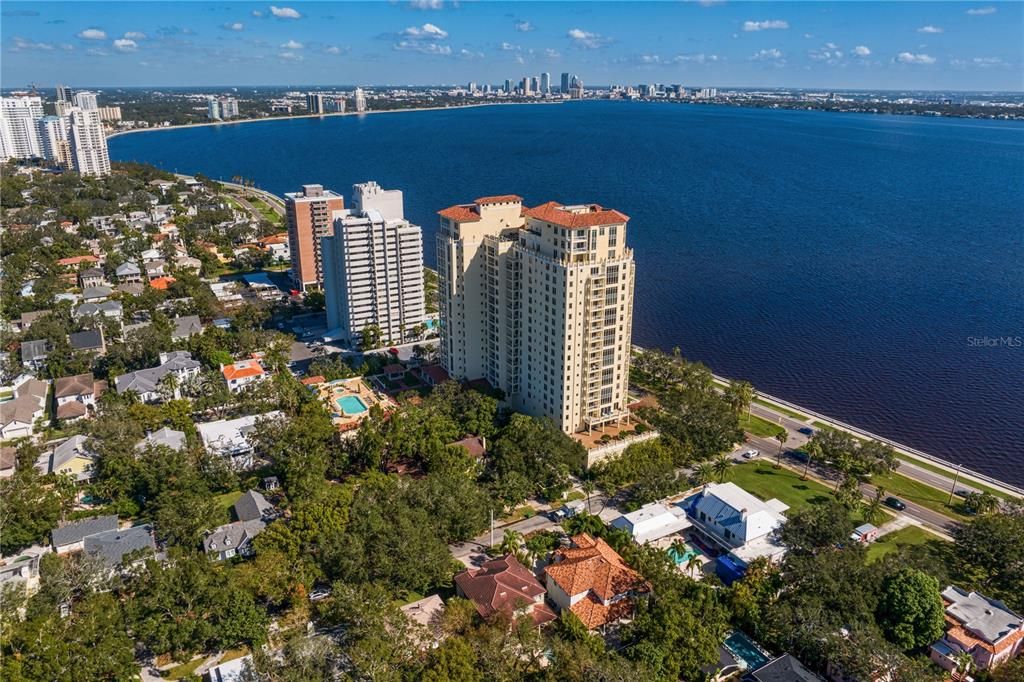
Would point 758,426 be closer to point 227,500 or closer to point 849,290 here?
point 227,500

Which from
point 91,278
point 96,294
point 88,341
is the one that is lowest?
point 88,341

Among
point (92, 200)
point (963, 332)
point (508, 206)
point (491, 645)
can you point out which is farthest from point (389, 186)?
point (491, 645)

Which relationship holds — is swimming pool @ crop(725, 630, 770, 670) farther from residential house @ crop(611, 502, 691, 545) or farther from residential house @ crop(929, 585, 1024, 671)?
residential house @ crop(929, 585, 1024, 671)

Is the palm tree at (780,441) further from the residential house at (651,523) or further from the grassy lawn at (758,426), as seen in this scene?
the residential house at (651,523)

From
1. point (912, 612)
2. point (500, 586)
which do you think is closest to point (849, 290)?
point (912, 612)

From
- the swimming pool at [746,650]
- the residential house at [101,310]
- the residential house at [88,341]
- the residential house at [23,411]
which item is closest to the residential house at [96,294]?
the residential house at [101,310]

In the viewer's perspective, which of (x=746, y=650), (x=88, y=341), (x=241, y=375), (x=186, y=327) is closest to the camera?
(x=746, y=650)

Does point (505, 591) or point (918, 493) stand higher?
point (505, 591)
